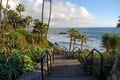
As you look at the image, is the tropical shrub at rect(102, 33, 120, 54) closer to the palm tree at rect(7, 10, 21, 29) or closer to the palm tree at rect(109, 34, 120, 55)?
the palm tree at rect(109, 34, 120, 55)

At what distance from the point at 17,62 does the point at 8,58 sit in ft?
1.20

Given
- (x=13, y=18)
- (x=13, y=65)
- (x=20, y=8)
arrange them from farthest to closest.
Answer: (x=20, y=8)
(x=13, y=18)
(x=13, y=65)

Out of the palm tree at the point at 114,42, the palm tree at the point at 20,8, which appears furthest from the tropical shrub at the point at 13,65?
the palm tree at the point at 20,8

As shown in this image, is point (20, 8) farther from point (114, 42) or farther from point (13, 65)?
point (13, 65)

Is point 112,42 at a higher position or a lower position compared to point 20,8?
lower

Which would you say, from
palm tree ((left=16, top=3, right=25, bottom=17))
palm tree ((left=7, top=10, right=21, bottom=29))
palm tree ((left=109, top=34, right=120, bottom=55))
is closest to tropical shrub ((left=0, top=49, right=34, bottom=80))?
palm tree ((left=109, top=34, right=120, bottom=55))

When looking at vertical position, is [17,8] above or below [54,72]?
above

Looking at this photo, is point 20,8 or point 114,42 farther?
point 20,8

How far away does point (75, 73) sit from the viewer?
34.2 feet

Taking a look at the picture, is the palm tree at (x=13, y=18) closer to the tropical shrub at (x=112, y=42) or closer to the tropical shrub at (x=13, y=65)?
the tropical shrub at (x=112, y=42)

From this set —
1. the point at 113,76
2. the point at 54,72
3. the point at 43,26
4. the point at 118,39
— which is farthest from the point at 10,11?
the point at 113,76

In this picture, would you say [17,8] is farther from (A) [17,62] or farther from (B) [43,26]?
(A) [17,62]

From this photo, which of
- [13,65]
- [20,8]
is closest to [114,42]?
[13,65]

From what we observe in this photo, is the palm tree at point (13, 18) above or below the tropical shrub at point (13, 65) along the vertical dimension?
above
